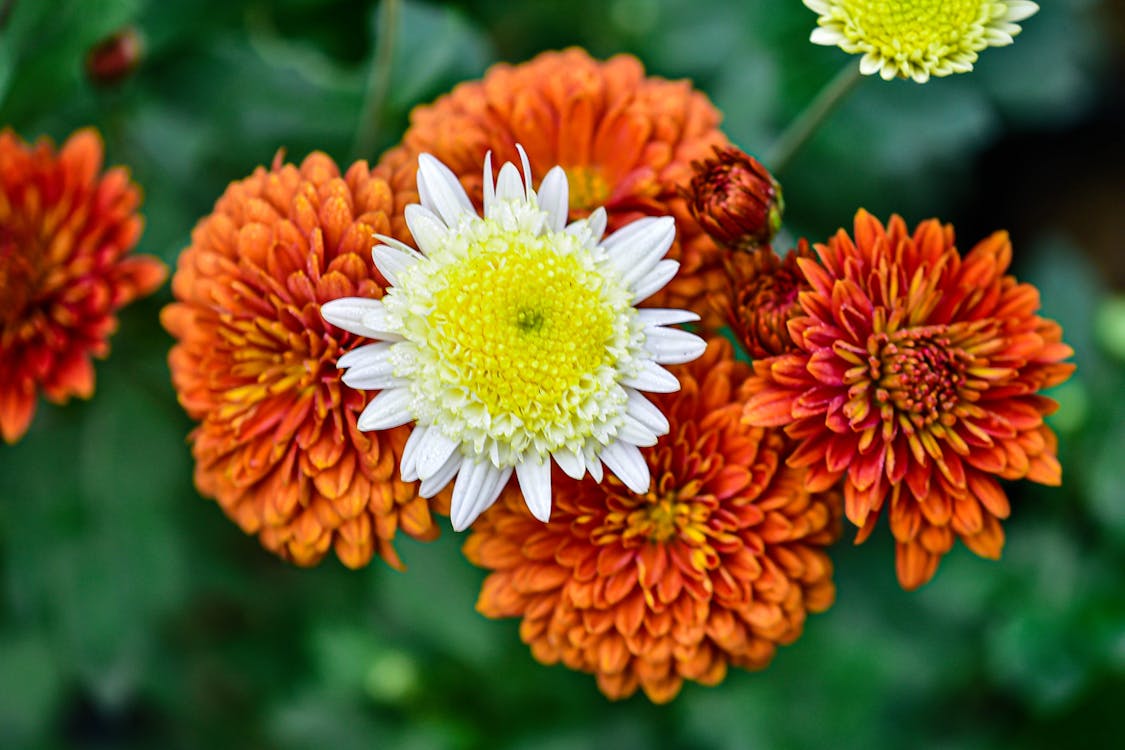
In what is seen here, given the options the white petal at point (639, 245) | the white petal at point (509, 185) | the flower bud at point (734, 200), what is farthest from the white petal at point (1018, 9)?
the white petal at point (509, 185)

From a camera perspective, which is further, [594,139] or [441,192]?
[594,139]

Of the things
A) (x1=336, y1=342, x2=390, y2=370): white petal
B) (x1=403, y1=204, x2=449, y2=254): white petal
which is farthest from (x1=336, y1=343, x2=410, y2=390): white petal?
(x1=403, y1=204, x2=449, y2=254): white petal

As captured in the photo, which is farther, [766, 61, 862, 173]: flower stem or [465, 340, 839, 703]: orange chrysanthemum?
[766, 61, 862, 173]: flower stem

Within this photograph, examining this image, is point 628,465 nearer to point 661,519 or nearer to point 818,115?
point 661,519

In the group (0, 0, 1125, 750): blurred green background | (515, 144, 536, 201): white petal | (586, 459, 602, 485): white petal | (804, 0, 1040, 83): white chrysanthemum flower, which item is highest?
(804, 0, 1040, 83): white chrysanthemum flower

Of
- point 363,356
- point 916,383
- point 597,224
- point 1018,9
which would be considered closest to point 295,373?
point 363,356

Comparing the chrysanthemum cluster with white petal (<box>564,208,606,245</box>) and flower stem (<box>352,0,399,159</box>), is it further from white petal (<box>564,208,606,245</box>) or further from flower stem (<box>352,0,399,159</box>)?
Answer: flower stem (<box>352,0,399,159</box>)
